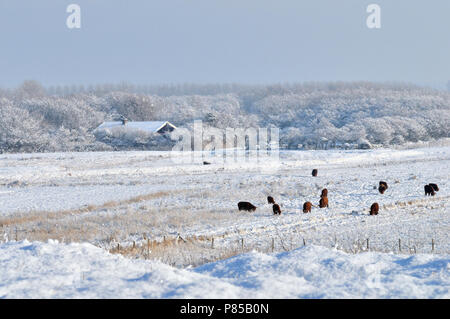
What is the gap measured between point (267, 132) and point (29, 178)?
6156cm

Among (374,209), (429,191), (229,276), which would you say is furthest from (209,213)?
(229,276)

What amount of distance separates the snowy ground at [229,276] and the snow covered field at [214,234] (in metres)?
0.02

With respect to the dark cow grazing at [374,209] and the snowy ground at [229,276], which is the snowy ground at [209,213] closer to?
the dark cow grazing at [374,209]

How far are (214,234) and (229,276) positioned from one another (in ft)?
27.6

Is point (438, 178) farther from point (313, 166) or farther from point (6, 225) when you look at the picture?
point (6, 225)

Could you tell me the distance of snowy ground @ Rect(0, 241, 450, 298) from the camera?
18.9ft

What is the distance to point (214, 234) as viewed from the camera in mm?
15406

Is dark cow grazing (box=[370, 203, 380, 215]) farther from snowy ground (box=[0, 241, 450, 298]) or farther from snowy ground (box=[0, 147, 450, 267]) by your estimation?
snowy ground (box=[0, 241, 450, 298])

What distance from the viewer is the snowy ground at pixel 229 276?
5773mm

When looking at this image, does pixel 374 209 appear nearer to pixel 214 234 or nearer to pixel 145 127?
pixel 214 234

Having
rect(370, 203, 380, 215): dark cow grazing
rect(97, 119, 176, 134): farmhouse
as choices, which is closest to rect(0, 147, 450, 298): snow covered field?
rect(370, 203, 380, 215): dark cow grazing

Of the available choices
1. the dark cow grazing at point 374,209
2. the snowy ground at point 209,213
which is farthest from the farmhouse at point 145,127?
the dark cow grazing at point 374,209

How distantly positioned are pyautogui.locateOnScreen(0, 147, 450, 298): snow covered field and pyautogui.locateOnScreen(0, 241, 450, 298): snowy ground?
2 cm
